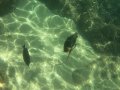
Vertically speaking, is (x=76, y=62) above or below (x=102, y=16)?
below

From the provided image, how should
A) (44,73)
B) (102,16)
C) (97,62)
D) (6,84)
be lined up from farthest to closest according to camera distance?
(102,16) < (97,62) < (44,73) < (6,84)

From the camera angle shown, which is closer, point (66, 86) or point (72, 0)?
point (66, 86)

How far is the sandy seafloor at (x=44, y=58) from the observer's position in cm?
802

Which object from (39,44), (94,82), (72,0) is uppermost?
(72,0)

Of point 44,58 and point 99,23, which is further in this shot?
point 99,23

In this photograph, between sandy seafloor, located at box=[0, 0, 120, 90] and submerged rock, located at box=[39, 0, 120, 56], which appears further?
submerged rock, located at box=[39, 0, 120, 56]

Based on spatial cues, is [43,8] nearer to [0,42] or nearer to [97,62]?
[0,42]

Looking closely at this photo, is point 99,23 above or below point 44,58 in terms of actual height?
above

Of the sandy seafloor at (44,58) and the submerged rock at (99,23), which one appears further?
the submerged rock at (99,23)

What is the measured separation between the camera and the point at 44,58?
28.3 feet

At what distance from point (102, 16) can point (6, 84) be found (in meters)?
4.38

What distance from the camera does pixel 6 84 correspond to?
25.0 feet

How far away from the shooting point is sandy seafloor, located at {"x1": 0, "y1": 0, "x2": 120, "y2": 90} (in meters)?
8.02

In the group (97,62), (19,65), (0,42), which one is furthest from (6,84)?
(97,62)
